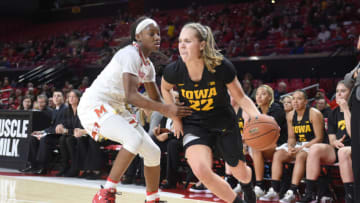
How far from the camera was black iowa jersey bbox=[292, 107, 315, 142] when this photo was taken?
570cm

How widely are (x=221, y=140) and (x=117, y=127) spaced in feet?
2.80

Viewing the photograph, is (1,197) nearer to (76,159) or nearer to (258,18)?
(76,159)

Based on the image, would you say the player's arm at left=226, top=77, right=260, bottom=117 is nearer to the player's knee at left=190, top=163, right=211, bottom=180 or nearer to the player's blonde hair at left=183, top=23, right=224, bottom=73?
the player's blonde hair at left=183, top=23, right=224, bottom=73

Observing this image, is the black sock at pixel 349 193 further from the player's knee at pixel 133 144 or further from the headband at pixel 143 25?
the headband at pixel 143 25

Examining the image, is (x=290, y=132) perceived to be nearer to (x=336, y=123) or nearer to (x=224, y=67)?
(x=336, y=123)

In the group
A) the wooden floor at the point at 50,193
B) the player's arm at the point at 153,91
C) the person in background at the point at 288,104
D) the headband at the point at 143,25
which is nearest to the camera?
the headband at the point at 143,25

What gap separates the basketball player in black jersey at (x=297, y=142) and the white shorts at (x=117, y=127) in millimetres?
2311

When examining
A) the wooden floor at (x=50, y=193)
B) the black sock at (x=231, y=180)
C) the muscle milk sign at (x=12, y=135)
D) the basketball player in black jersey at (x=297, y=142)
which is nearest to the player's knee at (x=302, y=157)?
the basketball player in black jersey at (x=297, y=142)

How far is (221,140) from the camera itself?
3508mm

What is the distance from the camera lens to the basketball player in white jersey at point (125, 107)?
11.5 ft

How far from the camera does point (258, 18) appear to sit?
595 inches

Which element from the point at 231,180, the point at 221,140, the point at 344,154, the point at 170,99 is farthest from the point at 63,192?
the point at 344,154

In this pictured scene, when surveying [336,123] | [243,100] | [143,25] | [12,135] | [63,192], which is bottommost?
[63,192]

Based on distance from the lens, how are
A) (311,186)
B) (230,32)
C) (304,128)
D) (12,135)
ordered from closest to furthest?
1. (311,186)
2. (304,128)
3. (12,135)
4. (230,32)
